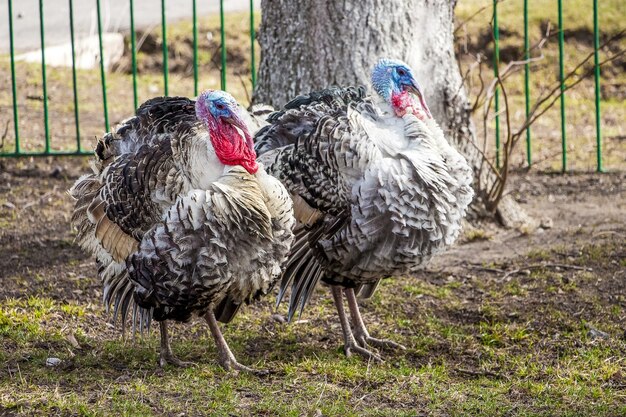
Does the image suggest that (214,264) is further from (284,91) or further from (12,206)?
(12,206)

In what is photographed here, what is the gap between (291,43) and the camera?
630cm

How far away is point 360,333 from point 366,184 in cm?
94

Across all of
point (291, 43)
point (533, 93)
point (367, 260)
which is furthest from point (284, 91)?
point (533, 93)

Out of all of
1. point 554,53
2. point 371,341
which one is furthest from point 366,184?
point 554,53

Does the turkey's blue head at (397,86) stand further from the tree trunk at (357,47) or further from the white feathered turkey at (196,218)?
the tree trunk at (357,47)

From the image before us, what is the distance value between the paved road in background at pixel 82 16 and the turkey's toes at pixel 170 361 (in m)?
6.66

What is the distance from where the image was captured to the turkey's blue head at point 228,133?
14.5ft

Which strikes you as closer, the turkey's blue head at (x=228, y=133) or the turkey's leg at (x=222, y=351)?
the turkey's blue head at (x=228, y=133)

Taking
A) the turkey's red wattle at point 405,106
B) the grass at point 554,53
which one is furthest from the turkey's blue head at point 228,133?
the grass at point 554,53

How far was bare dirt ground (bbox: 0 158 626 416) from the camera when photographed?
4352 mm

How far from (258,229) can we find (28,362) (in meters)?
1.40

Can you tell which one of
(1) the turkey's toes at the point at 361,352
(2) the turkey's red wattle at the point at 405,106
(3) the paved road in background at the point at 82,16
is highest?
(3) the paved road in background at the point at 82,16

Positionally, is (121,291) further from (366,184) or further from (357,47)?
(357,47)

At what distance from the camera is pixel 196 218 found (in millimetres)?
4293
